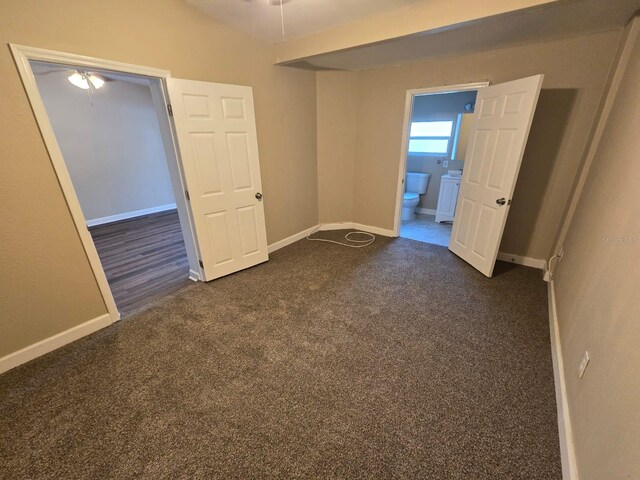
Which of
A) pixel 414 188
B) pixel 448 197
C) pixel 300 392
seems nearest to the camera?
pixel 300 392

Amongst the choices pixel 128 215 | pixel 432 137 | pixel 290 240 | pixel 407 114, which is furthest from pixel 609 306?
pixel 128 215

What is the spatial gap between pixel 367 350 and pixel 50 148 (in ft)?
8.60

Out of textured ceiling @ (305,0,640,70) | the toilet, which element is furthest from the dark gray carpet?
A: the toilet

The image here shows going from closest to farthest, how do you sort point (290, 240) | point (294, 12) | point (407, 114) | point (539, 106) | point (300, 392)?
1. point (300, 392)
2. point (294, 12)
3. point (539, 106)
4. point (407, 114)
5. point (290, 240)

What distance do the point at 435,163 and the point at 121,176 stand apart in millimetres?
6252

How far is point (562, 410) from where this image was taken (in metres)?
1.43

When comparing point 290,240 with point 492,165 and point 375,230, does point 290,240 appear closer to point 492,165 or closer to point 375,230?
point 375,230

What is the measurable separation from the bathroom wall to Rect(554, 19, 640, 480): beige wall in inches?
112

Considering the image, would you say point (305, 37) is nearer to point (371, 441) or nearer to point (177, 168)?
point (177, 168)

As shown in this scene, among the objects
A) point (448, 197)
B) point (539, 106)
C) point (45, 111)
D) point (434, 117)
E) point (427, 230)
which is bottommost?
point (427, 230)

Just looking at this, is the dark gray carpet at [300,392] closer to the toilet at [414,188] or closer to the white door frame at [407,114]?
the white door frame at [407,114]

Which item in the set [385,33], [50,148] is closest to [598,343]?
[385,33]

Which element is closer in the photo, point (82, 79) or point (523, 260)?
point (523, 260)

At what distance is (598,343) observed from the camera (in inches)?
48.9
